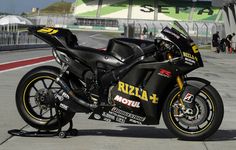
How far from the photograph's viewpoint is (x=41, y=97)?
6012 mm

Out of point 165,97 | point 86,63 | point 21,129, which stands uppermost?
point 86,63

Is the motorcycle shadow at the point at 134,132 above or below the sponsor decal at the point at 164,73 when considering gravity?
below

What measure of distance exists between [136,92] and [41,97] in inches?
47.0

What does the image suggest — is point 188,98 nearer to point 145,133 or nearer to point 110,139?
point 145,133

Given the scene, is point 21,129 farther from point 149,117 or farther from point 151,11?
point 151,11

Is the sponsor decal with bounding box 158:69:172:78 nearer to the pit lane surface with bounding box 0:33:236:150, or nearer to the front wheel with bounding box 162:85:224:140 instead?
the front wheel with bounding box 162:85:224:140

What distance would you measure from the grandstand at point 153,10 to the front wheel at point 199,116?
311 feet

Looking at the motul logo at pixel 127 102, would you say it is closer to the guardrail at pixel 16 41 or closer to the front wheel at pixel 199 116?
the front wheel at pixel 199 116

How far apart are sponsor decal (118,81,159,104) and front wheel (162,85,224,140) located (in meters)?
0.19

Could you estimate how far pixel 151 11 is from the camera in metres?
103

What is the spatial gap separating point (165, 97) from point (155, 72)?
35 centimetres

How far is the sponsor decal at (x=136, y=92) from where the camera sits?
18.6ft

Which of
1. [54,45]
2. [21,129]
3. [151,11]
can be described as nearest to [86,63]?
[54,45]

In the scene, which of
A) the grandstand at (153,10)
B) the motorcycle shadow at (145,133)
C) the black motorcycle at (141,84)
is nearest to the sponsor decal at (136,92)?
the black motorcycle at (141,84)
